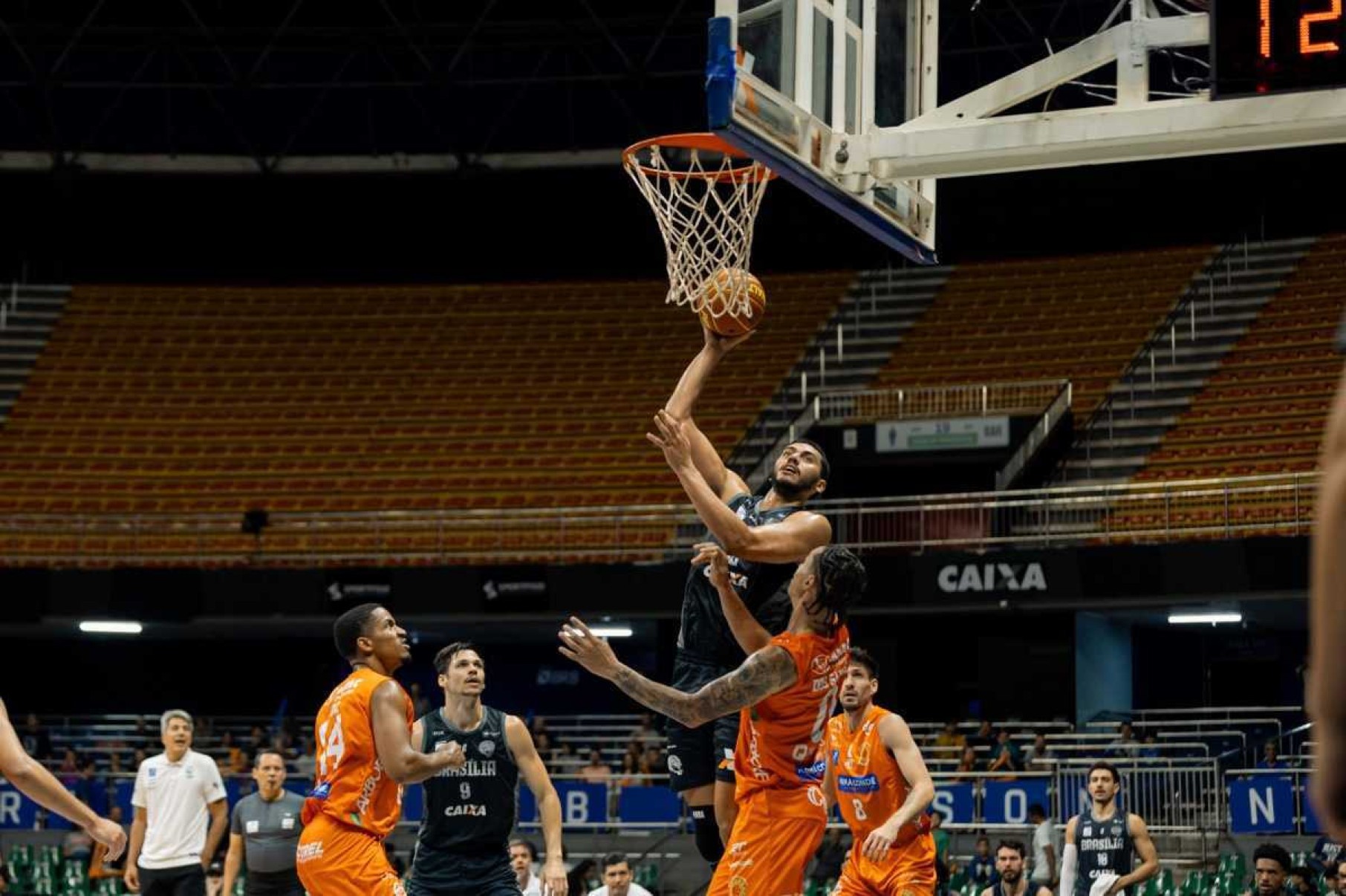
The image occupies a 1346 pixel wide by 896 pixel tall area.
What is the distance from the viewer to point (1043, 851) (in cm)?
1720

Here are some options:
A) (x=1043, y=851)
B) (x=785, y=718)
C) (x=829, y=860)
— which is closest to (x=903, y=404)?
(x=829, y=860)

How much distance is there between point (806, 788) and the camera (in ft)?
26.0

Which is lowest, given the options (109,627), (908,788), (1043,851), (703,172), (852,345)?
(1043,851)

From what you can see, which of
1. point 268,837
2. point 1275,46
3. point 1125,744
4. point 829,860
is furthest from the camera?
point 1125,744

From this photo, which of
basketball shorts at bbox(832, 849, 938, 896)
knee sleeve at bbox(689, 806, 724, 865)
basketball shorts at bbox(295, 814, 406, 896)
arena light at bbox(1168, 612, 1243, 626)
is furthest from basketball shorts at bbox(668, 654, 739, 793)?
arena light at bbox(1168, 612, 1243, 626)

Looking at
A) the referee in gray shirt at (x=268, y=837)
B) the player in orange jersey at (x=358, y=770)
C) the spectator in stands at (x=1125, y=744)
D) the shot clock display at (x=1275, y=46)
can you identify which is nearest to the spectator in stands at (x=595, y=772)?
the spectator in stands at (x=1125, y=744)

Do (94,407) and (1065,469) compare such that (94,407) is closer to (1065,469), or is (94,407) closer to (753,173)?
(1065,469)

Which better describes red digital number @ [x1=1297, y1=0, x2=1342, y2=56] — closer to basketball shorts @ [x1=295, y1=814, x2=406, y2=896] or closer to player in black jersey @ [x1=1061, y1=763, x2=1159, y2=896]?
basketball shorts @ [x1=295, y1=814, x2=406, y2=896]

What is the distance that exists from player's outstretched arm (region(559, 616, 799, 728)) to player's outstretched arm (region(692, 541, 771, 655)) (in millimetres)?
194

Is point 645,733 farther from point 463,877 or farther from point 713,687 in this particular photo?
point 713,687

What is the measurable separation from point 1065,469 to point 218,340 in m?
14.6

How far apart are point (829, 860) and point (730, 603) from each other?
11.5 metres

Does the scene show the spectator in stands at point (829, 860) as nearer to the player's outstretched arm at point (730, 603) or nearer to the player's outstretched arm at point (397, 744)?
the player's outstretched arm at point (397, 744)

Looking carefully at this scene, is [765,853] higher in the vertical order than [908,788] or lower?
lower
